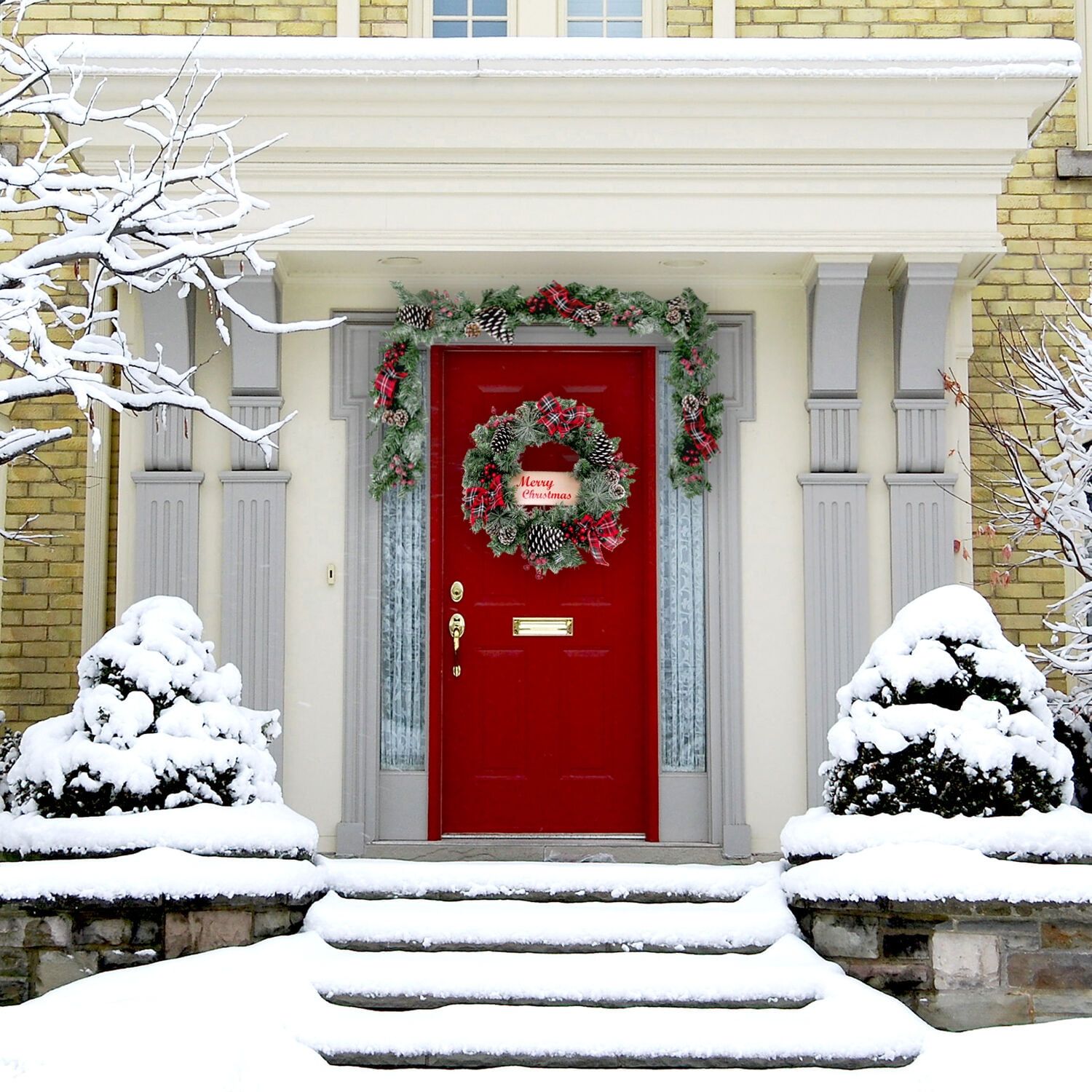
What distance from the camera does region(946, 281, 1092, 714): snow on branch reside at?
5.46 meters

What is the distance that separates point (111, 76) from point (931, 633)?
4203 mm

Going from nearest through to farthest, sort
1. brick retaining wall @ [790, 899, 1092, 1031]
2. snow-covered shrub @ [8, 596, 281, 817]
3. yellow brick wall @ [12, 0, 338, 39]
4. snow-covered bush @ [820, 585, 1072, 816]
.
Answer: brick retaining wall @ [790, 899, 1092, 1031]
snow-covered bush @ [820, 585, 1072, 816]
snow-covered shrub @ [8, 596, 281, 817]
yellow brick wall @ [12, 0, 338, 39]

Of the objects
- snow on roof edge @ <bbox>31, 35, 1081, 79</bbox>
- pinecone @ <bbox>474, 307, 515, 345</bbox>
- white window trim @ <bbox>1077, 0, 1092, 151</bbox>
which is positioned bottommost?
pinecone @ <bbox>474, 307, 515, 345</bbox>

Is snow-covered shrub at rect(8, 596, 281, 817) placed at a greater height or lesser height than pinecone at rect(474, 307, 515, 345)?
lesser

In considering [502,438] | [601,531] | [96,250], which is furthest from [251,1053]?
→ [502,438]

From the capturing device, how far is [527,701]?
641cm

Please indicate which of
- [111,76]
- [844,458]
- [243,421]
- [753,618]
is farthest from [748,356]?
[111,76]

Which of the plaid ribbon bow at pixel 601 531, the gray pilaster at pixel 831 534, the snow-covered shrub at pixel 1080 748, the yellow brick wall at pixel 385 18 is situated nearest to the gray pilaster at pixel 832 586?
the gray pilaster at pixel 831 534

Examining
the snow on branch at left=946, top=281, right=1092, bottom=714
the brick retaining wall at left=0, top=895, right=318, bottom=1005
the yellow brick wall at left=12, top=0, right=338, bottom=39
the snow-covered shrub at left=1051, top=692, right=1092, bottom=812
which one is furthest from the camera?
the yellow brick wall at left=12, top=0, right=338, bottom=39

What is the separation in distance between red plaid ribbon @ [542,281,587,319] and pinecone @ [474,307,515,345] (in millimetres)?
231

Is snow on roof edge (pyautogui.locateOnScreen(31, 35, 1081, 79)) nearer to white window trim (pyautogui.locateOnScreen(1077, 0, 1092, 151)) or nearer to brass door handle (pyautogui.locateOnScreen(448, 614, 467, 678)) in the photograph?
white window trim (pyautogui.locateOnScreen(1077, 0, 1092, 151))

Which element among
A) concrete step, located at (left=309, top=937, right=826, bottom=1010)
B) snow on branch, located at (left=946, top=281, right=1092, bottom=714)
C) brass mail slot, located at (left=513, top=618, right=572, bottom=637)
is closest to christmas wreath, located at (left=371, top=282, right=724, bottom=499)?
brass mail slot, located at (left=513, top=618, right=572, bottom=637)

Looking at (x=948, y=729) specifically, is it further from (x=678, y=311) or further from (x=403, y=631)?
(x=403, y=631)

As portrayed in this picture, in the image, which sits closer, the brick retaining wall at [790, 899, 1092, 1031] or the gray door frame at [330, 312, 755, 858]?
the brick retaining wall at [790, 899, 1092, 1031]
